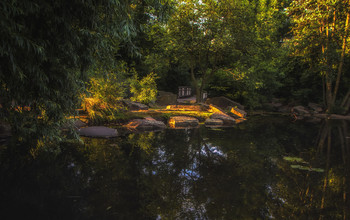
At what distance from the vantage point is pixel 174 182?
4352 millimetres

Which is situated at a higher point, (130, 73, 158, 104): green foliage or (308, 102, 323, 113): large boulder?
(130, 73, 158, 104): green foliage

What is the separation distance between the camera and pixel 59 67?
3754 mm

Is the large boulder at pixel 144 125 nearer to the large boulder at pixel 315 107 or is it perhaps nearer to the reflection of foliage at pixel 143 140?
the reflection of foliage at pixel 143 140

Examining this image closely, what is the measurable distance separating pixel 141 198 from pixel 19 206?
181 centimetres

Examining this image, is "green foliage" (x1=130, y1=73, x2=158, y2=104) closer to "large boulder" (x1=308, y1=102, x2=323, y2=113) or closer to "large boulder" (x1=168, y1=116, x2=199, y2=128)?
"large boulder" (x1=168, y1=116, x2=199, y2=128)

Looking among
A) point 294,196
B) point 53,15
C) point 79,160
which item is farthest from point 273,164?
point 53,15

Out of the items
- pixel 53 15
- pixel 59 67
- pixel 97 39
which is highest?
pixel 53 15

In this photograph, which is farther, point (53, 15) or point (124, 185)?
point (124, 185)

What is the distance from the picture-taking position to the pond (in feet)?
10.9

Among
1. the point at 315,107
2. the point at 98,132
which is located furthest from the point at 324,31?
the point at 98,132

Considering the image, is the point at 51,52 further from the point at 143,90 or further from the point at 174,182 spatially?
the point at 143,90

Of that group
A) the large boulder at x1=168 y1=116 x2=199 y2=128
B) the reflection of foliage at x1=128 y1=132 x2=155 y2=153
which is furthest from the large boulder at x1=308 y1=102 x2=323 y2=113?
the reflection of foliage at x1=128 y1=132 x2=155 y2=153

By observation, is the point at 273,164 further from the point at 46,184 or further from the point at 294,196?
the point at 46,184

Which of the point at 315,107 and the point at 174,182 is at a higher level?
the point at 315,107
